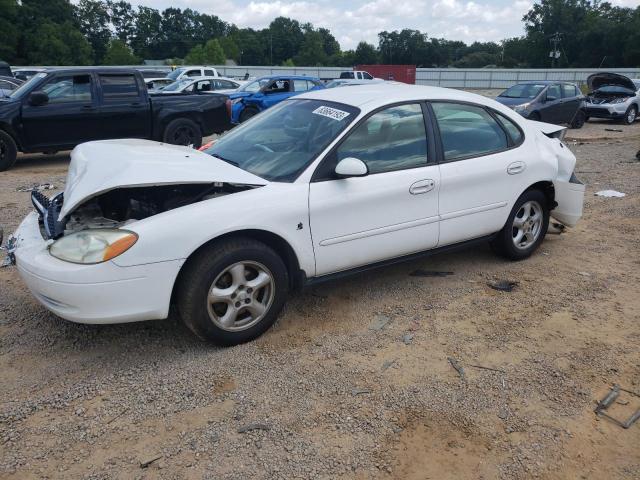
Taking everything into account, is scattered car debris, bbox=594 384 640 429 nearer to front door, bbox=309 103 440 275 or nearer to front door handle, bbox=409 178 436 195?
front door, bbox=309 103 440 275

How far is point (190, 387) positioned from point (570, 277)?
3449 mm

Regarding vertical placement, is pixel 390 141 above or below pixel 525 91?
above

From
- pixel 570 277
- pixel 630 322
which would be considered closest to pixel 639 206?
pixel 570 277

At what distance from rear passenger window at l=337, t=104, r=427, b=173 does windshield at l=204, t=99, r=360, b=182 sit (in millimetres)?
134

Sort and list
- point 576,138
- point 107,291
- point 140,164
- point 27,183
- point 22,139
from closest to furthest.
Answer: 1. point 107,291
2. point 140,164
3. point 27,183
4. point 22,139
5. point 576,138

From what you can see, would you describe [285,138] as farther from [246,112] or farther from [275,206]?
[246,112]

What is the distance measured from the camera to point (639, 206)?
6.93 m

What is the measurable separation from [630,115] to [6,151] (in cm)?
1831

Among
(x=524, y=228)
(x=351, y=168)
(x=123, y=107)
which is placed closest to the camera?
(x=351, y=168)

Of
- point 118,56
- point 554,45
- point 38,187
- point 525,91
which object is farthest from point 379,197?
point 554,45

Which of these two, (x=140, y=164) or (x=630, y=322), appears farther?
(x=630, y=322)

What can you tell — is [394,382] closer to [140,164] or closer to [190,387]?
[190,387]

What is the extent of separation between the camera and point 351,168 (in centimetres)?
346

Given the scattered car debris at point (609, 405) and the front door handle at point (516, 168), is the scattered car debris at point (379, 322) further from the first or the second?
the front door handle at point (516, 168)
